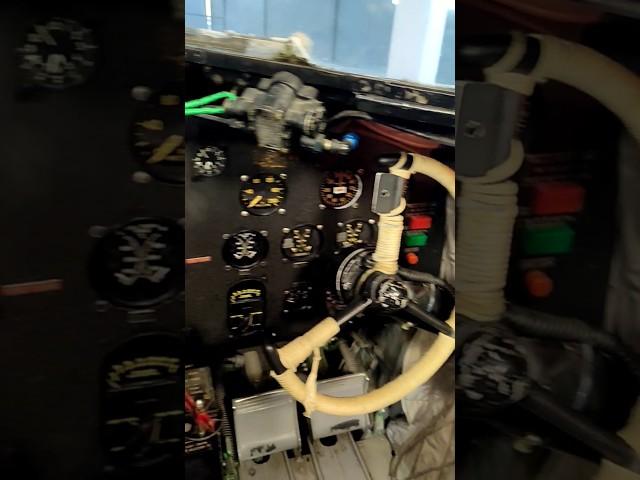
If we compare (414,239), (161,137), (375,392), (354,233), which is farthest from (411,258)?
(161,137)

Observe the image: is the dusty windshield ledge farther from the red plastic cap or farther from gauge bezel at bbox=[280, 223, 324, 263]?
the red plastic cap

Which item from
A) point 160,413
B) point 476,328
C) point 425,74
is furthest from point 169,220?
point 425,74

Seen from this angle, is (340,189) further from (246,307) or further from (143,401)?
(143,401)

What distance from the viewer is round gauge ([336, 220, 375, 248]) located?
62.6 inches

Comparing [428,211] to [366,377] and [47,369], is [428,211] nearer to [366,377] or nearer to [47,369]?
[366,377]

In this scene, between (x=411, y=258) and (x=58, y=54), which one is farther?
(x=411, y=258)

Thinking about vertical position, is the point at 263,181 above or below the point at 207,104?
below

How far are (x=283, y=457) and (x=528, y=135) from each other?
1.33 meters

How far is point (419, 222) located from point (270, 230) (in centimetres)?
43

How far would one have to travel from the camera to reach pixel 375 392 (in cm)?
140

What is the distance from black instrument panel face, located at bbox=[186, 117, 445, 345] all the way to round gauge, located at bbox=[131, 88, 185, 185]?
2.86 feet

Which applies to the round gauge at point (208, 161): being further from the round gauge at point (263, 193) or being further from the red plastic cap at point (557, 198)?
the red plastic cap at point (557, 198)

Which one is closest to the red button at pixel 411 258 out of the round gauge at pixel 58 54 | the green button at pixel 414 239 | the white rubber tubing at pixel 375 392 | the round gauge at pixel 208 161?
the green button at pixel 414 239

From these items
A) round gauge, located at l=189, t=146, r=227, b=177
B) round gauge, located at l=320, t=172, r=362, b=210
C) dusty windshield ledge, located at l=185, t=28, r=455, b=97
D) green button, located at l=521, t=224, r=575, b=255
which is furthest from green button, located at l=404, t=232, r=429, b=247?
green button, located at l=521, t=224, r=575, b=255
